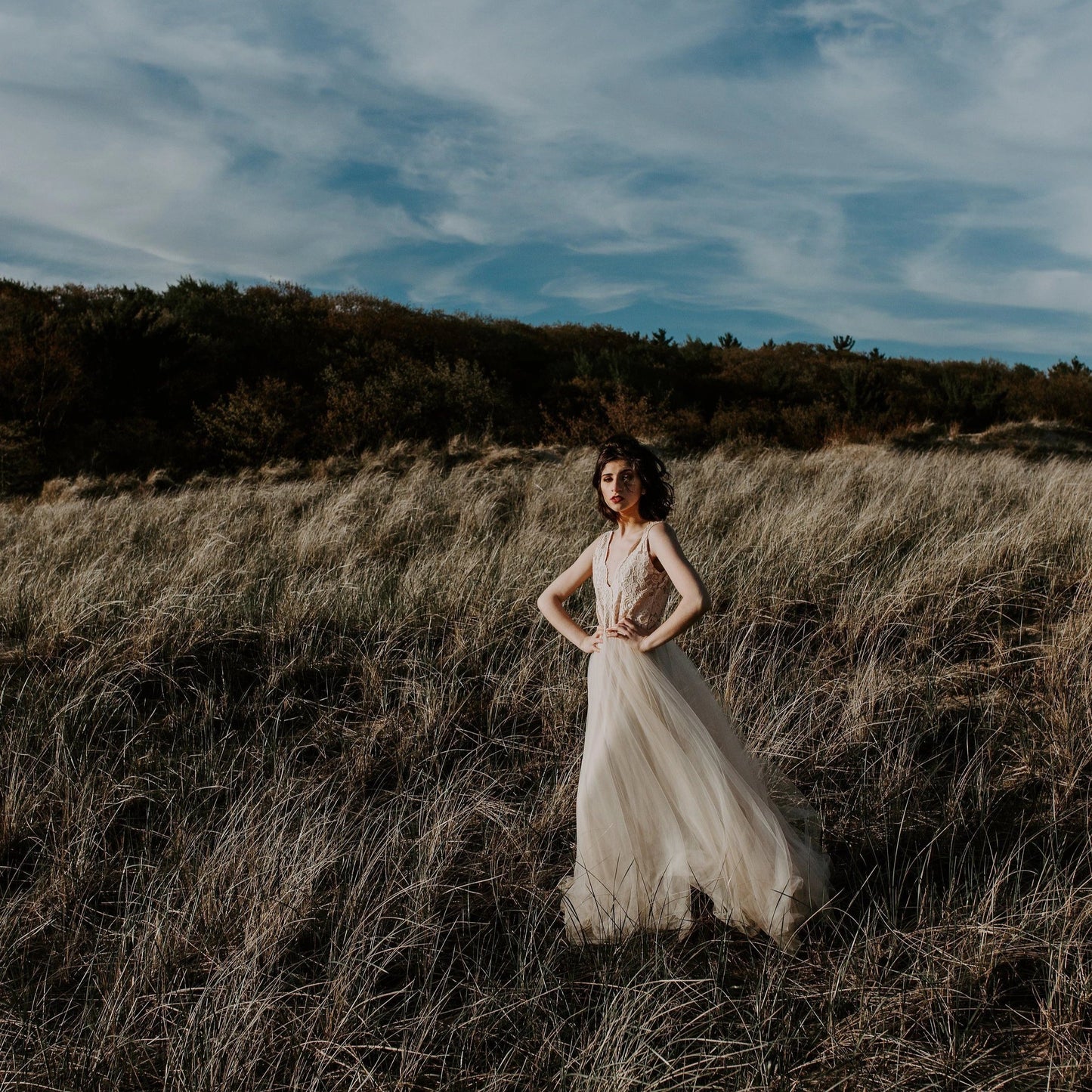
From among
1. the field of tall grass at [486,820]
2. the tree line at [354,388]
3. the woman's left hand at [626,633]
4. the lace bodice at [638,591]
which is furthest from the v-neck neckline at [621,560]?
the tree line at [354,388]

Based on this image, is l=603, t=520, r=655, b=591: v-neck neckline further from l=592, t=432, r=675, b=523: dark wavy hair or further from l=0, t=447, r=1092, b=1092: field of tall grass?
l=0, t=447, r=1092, b=1092: field of tall grass

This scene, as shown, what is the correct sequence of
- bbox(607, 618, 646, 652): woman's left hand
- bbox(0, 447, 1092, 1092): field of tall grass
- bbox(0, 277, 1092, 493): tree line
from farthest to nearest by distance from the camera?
1. bbox(0, 277, 1092, 493): tree line
2. bbox(607, 618, 646, 652): woman's left hand
3. bbox(0, 447, 1092, 1092): field of tall grass

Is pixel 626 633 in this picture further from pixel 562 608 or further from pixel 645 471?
pixel 645 471

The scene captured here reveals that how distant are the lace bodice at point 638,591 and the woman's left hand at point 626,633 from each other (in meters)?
0.03

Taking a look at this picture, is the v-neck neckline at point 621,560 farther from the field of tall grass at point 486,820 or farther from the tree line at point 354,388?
the tree line at point 354,388

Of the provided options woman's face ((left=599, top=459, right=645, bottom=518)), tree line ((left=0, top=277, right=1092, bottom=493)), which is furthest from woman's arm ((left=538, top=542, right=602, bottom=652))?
tree line ((left=0, top=277, right=1092, bottom=493))

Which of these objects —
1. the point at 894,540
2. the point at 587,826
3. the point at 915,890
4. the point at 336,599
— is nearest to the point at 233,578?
the point at 336,599

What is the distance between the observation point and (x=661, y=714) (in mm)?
2373

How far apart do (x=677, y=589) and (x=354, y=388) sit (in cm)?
1515

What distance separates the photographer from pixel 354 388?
16.4 metres

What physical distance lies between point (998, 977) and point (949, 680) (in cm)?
197

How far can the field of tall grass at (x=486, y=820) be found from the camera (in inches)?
75.9

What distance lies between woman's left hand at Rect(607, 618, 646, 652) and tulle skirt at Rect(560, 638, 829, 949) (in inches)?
0.8

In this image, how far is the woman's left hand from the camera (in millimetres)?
2387
